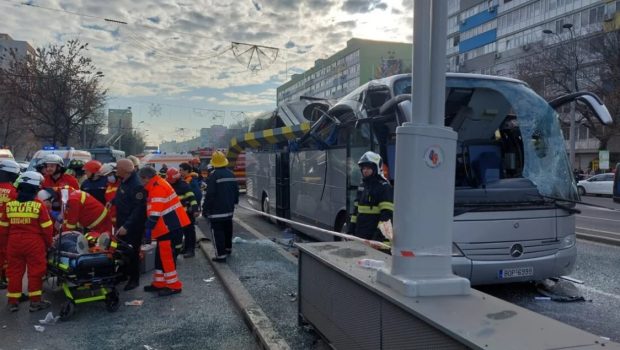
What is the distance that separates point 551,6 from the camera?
4597 centimetres

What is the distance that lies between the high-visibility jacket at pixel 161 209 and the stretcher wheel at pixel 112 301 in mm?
864

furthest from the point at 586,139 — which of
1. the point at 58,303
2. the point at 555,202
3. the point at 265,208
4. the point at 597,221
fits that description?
the point at 58,303

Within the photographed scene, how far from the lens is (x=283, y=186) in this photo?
1198cm

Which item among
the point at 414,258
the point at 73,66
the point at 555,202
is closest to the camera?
the point at 414,258

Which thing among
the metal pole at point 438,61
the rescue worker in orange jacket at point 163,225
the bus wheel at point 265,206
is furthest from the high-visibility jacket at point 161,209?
the bus wheel at point 265,206

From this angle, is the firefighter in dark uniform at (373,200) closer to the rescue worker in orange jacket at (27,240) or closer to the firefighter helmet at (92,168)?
the rescue worker in orange jacket at (27,240)

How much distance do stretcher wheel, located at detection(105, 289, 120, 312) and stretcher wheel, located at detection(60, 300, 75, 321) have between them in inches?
14.2

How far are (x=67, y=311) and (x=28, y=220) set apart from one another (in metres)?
1.16

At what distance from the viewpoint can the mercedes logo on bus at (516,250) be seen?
553 cm

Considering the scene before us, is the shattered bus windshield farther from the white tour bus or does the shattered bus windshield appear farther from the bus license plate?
the bus license plate

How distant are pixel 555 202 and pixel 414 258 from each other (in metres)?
3.57

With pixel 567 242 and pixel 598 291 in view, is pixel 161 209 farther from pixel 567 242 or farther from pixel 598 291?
pixel 598 291

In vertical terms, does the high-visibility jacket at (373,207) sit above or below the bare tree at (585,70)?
below

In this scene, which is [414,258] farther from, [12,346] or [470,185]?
[12,346]
